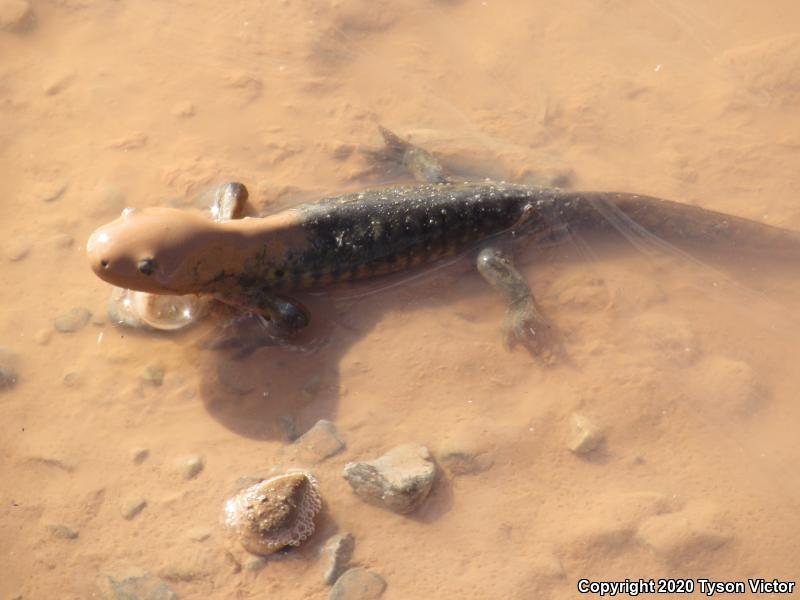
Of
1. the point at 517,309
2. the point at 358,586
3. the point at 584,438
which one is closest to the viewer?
the point at 358,586

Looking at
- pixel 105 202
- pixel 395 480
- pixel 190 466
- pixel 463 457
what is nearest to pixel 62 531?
pixel 190 466

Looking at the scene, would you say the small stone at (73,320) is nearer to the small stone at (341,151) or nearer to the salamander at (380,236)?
the salamander at (380,236)

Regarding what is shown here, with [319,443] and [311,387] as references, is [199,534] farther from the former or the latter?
[311,387]

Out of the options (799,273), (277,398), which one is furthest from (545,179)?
(277,398)

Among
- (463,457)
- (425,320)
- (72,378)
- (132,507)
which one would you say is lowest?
(132,507)

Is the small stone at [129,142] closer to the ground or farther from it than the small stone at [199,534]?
farther from it

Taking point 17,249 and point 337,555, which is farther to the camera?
point 17,249

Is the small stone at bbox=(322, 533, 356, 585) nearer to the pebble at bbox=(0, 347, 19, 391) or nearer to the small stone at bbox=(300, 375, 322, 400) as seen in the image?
the small stone at bbox=(300, 375, 322, 400)

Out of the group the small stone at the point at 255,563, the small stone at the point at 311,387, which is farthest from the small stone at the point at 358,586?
the small stone at the point at 311,387
